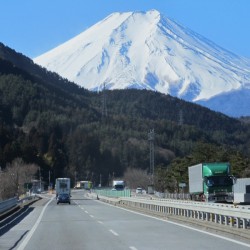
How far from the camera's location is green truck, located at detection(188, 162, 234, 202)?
4472cm

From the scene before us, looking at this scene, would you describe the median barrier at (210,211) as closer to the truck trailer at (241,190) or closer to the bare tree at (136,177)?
the truck trailer at (241,190)

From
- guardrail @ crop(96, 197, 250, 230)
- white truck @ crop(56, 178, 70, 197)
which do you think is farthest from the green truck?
white truck @ crop(56, 178, 70, 197)

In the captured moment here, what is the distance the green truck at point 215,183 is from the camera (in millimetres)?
44719

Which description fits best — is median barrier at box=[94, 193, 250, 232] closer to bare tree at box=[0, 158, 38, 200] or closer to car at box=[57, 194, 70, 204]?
car at box=[57, 194, 70, 204]

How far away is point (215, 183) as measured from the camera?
151 ft

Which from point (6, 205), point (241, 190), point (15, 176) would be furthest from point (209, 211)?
point (15, 176)

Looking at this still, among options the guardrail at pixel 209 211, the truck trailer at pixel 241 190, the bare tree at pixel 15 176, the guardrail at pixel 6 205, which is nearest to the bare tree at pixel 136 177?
the bare tree at pixel 15 176

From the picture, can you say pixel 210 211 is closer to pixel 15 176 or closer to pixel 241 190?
pixel 241 190

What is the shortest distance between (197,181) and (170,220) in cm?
2095

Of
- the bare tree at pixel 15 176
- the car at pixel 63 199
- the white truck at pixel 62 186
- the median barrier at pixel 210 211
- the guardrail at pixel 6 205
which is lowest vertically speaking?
the median barrier at pixel 210 211

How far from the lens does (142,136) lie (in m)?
195

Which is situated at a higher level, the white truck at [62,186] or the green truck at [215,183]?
the white truck at [62,186]

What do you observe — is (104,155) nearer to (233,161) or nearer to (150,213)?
(233,161)

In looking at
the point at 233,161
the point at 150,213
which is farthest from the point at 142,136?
the point at 150,213
